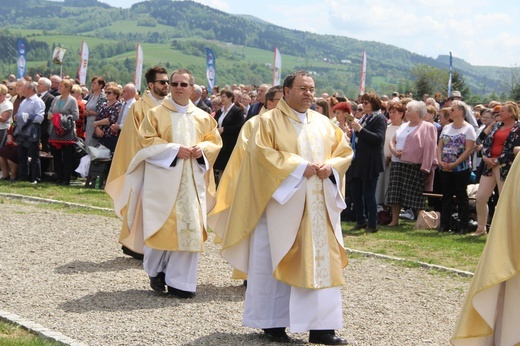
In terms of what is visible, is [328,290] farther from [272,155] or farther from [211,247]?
[211,247]

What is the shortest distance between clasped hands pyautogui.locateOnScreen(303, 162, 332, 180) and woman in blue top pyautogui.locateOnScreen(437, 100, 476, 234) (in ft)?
21.9

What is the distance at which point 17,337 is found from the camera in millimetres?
7109

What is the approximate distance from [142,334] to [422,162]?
784cm

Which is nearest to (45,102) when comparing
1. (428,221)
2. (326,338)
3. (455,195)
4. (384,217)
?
(384,217)

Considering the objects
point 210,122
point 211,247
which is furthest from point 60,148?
point 210,122

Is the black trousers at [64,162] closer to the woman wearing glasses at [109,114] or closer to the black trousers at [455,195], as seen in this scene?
the woman wearing glasses at [109,114]

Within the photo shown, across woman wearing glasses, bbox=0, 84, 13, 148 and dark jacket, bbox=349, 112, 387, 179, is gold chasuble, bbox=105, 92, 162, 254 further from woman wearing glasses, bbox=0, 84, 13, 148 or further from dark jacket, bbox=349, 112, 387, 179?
woman wearing glasses, bbox=0, 84, 13, 148

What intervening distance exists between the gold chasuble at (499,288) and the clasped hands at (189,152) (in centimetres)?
439

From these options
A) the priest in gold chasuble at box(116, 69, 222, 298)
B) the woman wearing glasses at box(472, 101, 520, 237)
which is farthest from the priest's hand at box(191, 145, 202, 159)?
the woman wearing glasses at box(472, 101, 520, 237)

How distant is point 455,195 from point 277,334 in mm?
7256

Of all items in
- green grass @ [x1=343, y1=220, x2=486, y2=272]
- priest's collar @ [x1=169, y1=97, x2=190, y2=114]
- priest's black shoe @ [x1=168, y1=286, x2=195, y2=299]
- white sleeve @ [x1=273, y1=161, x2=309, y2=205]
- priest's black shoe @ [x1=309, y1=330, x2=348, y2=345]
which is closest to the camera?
priest's black shoe @ [x1=309, y1=330, x2=348, y2=345]

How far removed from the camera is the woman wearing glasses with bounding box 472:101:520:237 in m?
12.7

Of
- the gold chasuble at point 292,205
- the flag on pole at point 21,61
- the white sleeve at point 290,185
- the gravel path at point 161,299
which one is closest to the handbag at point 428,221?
the gravel path at point 161,299

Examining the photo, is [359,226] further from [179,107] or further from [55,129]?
[55,129]
